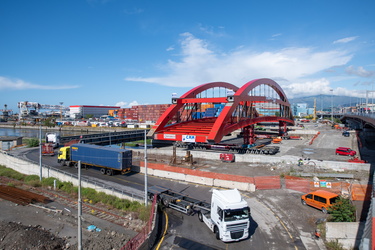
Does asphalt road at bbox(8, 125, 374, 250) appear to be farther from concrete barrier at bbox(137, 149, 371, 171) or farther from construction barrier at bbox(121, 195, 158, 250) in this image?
concrete barrier at bbox(137, 149, 371, 171)

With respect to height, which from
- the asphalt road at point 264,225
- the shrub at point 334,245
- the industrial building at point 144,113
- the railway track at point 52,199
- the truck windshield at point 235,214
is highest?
the industrial building at point 144,113

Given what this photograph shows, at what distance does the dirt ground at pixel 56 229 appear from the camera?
15070 millimetres

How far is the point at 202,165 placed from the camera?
1372 inches

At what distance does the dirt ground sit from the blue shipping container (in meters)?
7.40

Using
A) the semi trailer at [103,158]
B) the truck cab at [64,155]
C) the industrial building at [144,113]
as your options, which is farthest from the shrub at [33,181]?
the industrial building at [144,113]

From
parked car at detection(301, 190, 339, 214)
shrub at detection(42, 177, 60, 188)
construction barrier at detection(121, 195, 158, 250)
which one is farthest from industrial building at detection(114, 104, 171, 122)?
construction barrier at detection(121, 195, 158, 250)

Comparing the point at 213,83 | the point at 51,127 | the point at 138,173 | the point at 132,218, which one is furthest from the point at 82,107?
the point at 132,218

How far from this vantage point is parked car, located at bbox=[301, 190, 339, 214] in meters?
17.5

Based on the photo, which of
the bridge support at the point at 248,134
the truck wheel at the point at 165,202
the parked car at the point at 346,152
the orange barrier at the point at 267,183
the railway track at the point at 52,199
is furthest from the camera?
the bridge support at the point at 248,134

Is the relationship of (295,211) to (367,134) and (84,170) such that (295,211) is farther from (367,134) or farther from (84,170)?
(367,134)

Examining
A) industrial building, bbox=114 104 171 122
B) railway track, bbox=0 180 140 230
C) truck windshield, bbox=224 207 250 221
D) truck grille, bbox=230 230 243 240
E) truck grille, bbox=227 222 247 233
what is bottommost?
Result: railway track, bbox=0 180 140 230

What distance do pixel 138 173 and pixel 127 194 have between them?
9.18 metres

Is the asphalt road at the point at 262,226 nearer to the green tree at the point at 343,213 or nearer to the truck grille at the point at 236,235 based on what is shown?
the truck grille at the point at 236,235

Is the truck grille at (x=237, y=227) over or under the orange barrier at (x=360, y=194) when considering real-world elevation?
over
